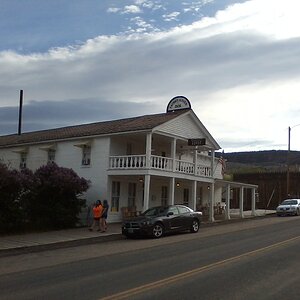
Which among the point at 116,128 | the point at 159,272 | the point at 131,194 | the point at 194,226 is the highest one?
the point at 116,128

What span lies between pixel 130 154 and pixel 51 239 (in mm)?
11448

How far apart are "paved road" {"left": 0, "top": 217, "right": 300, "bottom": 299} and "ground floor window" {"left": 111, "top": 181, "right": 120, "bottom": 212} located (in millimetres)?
11813

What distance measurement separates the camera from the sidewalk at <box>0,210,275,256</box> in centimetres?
1712

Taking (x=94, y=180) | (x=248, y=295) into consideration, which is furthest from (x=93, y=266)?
(x=94, y=180)

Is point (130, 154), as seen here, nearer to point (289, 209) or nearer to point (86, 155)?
point (86, 155)

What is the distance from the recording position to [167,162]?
94.4ft

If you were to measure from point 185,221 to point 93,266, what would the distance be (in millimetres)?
11175

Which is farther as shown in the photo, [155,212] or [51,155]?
[51,155]

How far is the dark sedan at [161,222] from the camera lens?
820 inches

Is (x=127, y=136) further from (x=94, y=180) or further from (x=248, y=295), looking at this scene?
(x=248, y=295)

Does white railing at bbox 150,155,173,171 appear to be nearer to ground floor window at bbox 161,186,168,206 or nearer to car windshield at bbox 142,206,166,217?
car windshield at bbox 142,206,166,217

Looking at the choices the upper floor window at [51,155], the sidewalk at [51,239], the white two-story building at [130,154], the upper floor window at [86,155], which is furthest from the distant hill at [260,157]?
the sidewalk at [51,239]

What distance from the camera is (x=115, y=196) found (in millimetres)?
29062

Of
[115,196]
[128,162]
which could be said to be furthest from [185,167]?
[115,196]
